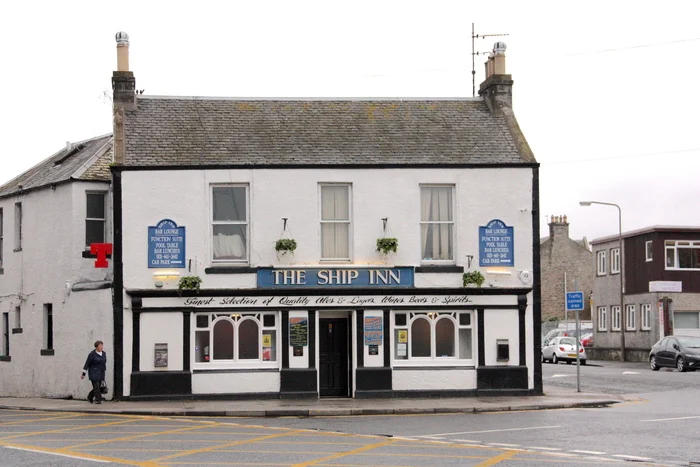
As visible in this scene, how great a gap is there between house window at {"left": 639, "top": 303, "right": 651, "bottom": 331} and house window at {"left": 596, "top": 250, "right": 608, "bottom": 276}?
5.77m

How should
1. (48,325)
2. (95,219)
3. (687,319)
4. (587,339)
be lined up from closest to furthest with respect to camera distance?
1. (95,219)
2. (48,325)
3. (687,319)
4. (587,339)

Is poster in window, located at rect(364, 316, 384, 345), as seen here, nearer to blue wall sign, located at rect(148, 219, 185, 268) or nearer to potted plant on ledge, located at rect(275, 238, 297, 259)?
potted plant on ledge, located at rect(275, 238, 297, 259)

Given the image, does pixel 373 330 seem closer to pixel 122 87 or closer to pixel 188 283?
pixel 188 283

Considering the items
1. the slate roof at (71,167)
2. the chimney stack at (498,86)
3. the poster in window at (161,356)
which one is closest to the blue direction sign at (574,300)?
the chimney stack at (498,86)

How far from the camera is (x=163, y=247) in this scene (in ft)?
88.3

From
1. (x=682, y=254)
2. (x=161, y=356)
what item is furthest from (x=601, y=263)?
(x=161, y=356)

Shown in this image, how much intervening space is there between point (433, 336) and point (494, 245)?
2.92m

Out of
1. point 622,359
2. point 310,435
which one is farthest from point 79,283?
point 622,359

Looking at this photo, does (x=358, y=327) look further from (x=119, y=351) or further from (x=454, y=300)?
(x=119, y=351)

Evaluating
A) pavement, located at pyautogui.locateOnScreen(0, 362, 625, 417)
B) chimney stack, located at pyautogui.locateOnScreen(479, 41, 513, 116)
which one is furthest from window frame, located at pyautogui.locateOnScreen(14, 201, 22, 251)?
chimney stack, located at pyautogui.locateOnScreen(479, 41, 513, 116)

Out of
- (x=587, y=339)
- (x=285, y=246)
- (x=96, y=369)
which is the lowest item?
(x=587, y=339)

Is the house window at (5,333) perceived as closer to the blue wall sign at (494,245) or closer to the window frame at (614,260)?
the blue wall sign at (494,245)

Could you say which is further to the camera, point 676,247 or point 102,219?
point 676,247

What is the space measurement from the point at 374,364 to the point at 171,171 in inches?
288
